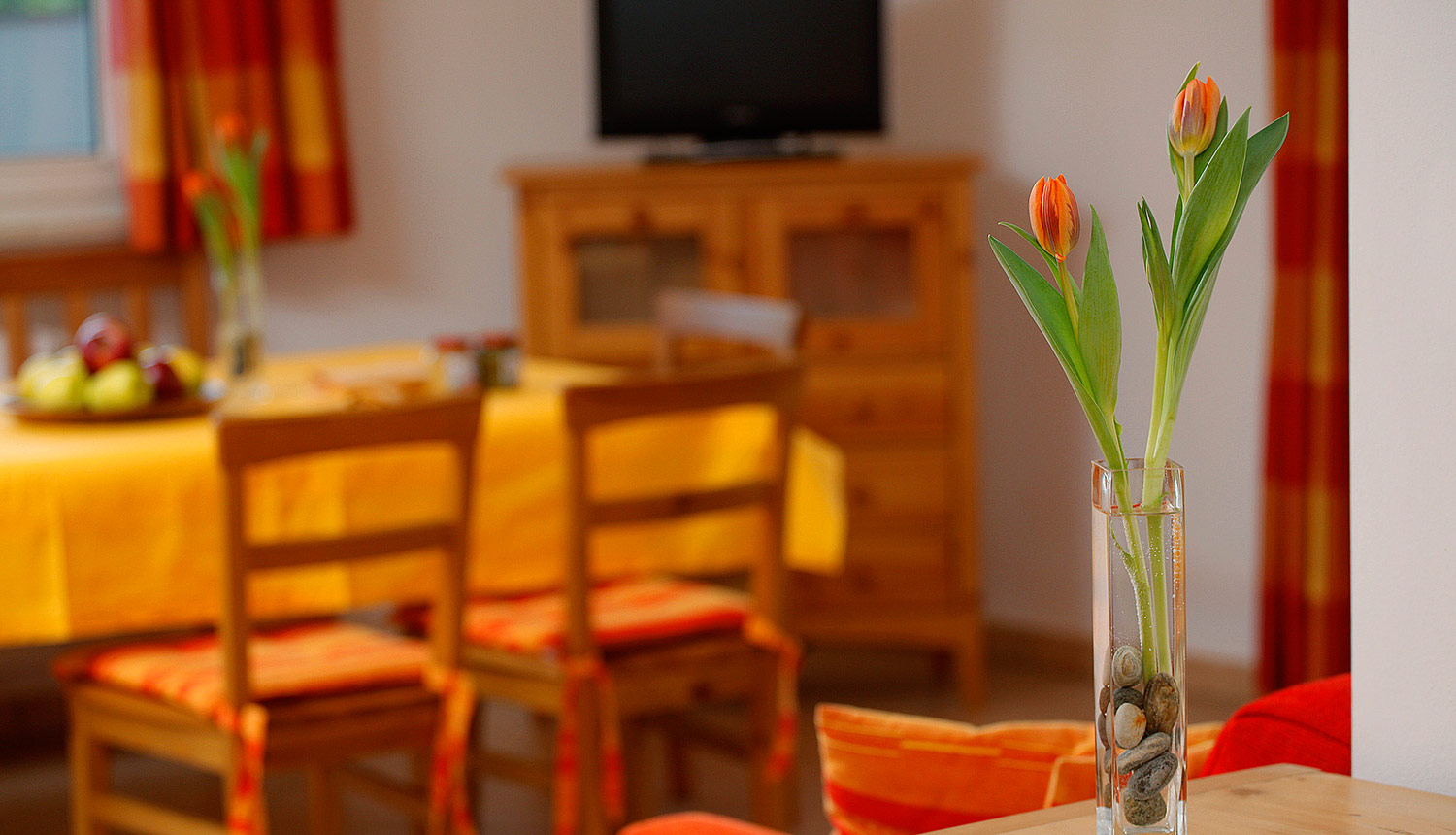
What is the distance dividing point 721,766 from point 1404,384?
231 cm

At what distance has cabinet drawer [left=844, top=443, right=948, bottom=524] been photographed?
338 centimetres

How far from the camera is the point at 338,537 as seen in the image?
6.27 ft

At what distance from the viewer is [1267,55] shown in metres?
3.05

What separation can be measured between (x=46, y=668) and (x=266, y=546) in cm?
173

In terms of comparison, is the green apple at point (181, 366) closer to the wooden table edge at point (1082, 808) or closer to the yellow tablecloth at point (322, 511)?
the yellow tablecloth at point (322, 511)

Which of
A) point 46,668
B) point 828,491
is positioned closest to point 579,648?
point 828,491

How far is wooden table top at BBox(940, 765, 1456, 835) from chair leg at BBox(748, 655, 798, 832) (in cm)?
142

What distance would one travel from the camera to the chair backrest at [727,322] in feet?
8.55

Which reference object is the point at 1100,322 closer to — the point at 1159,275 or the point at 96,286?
the point at 1159,275

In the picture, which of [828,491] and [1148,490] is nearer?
[1148,490]

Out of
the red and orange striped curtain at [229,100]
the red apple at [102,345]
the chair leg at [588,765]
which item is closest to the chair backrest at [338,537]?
the chair leg at [588,765]

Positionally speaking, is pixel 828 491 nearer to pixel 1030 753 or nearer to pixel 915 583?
pixel 915 583

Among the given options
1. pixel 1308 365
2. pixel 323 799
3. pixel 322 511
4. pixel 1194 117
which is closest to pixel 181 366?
pixel 322 511

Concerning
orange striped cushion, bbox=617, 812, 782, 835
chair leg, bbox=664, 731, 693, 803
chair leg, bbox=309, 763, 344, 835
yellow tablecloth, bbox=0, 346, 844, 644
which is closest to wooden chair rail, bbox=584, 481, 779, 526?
yellow tablecloth, bbox=0, 346, 844, 644
